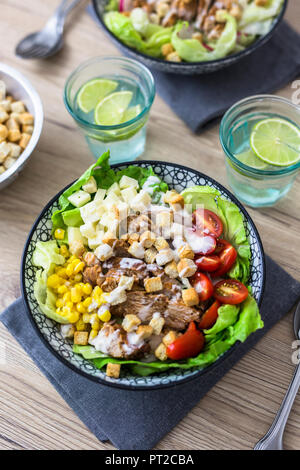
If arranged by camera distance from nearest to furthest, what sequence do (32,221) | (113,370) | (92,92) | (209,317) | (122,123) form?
(113,370) < (209,317) < (122,123) < (32,221) < (92,92)

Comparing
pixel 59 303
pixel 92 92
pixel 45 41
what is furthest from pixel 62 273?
pixel 45 41

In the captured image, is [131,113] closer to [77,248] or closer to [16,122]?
[16,122]

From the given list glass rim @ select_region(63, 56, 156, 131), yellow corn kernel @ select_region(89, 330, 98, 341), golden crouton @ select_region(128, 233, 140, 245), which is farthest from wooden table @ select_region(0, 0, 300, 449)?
golden crouton @ select_region(128, 233, 140, 245)

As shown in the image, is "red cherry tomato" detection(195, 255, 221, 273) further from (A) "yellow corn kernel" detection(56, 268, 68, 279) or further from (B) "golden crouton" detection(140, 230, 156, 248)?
(A) "yellow corn kernel" detection(56, 268, 68, 279)

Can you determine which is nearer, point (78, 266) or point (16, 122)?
point (78, 266)
